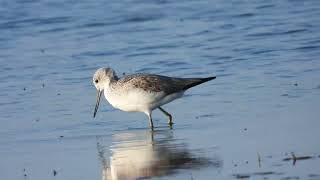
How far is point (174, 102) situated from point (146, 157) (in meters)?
3.11

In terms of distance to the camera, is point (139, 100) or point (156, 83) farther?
point (156, 83)

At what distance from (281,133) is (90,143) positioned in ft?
6.71

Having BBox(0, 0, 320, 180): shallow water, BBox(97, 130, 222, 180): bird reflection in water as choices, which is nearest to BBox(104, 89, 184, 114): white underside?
BBox(0, 0, 320, 180): shallow water

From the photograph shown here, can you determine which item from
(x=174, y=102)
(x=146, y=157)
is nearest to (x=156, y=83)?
(x=174, y=102)

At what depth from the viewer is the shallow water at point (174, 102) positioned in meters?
9.15

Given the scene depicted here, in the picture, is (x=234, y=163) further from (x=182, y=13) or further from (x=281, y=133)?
(x=182, y=13)

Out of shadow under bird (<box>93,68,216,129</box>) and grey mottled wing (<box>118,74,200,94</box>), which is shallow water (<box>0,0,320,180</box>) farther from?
grey mottled wing (<box>118,74,200,94</box>)

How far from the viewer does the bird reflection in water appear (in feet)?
29.0

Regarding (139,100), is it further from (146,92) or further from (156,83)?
(156,83)

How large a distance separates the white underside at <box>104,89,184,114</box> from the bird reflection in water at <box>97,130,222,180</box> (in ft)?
1.76

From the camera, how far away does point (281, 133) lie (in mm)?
9984

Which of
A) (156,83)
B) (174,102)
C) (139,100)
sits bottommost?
(174,102)

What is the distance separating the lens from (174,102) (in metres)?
12.6

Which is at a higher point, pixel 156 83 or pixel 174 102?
pixel 156 83
